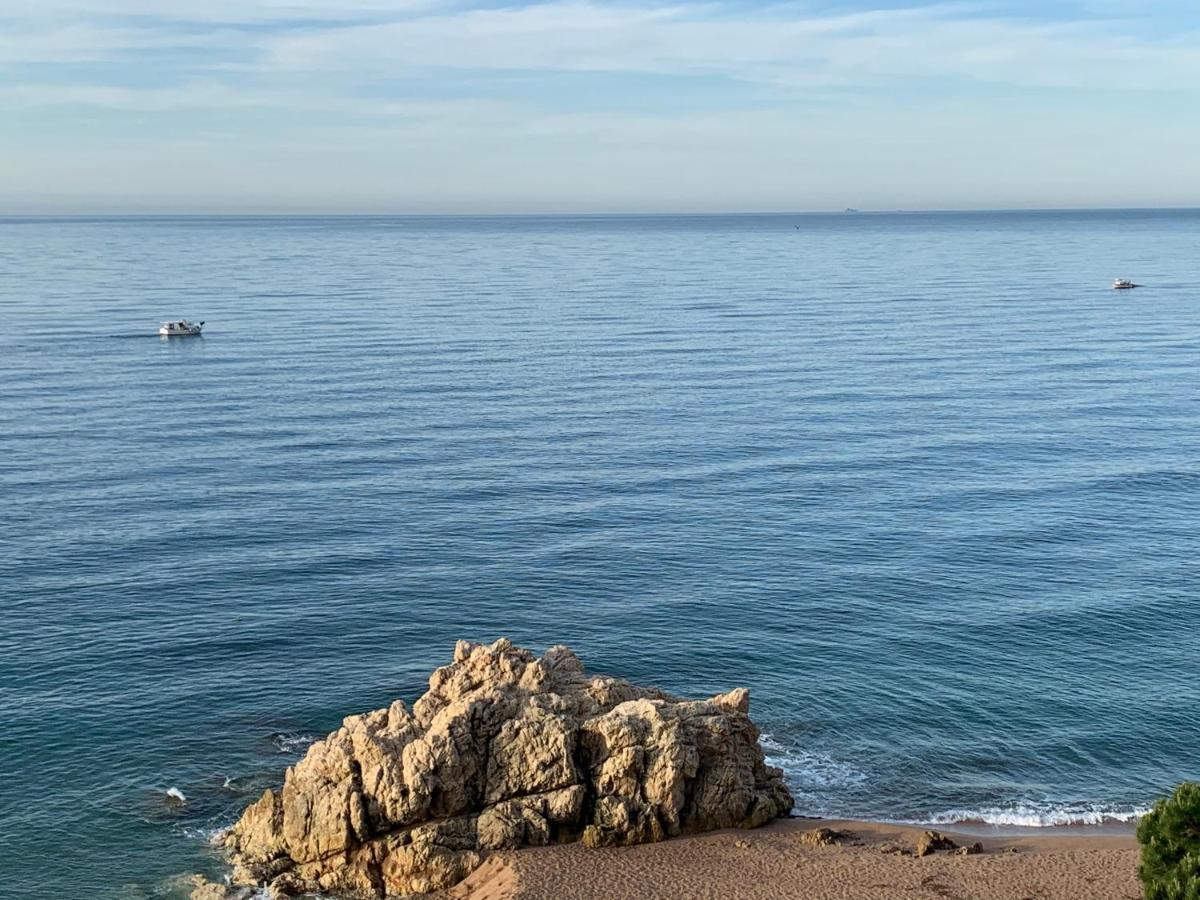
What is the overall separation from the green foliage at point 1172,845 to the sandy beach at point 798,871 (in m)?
8.27

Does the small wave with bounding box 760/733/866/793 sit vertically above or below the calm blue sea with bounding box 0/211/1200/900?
below

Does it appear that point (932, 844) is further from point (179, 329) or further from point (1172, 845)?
point (179, 329)

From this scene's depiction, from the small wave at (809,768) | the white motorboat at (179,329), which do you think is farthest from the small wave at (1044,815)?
the white motorboat at (179,329)

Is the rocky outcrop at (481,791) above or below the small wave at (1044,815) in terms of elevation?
above

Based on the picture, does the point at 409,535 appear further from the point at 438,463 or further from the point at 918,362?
the point at 918,362

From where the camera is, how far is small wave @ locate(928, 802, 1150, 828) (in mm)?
54188

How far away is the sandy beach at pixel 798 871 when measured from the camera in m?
46.6

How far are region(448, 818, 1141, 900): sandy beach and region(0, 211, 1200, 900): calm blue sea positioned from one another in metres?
4.53

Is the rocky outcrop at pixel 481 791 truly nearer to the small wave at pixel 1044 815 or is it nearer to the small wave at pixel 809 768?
the small wave at pixel 809 768

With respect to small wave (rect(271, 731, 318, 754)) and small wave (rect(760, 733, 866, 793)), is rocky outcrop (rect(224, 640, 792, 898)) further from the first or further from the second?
small wave (rect(271, 731, 318, 754))

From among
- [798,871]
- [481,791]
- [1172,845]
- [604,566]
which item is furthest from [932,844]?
[604,566]

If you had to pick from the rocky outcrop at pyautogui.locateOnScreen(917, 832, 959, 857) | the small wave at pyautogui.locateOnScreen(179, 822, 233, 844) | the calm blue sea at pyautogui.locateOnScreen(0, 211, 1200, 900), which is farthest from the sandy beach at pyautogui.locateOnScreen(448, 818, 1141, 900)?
the small wave at pyautogui.locateOnScreen(179, 822, 233, 844)

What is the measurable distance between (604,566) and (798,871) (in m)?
34.8

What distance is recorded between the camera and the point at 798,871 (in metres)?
48.0
